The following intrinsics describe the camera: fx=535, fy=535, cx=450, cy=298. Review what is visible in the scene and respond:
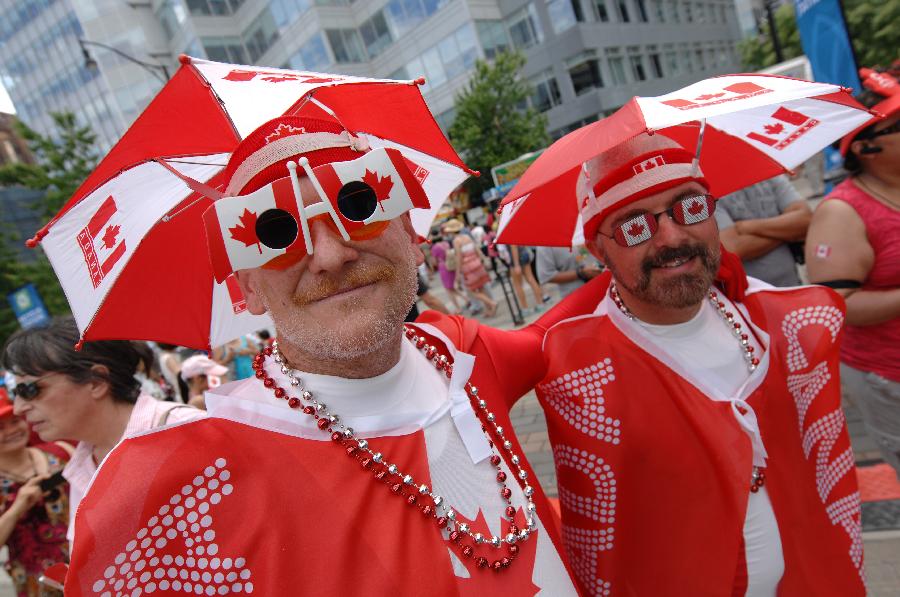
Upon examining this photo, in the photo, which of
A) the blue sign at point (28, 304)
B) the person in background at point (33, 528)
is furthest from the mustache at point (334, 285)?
the blue sign at point (28, 304)

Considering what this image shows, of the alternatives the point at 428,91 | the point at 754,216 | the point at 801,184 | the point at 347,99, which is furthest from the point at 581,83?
the point at 347,99

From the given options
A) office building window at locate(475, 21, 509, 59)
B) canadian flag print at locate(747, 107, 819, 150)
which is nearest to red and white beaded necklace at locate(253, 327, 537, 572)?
canadian flag print at locate(747, 107, 819, 150)

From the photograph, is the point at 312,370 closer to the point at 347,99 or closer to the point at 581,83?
the point at 347,99

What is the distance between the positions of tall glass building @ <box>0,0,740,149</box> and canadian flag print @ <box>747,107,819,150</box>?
95.3 feet

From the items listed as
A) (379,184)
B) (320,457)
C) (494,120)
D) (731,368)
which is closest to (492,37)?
(494,120)

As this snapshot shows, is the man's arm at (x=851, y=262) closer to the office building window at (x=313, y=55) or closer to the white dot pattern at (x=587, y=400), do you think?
the white dot pattern at (x=587, y=400)

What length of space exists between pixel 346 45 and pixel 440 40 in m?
6.23

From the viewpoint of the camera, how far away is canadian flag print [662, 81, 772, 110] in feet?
5.00

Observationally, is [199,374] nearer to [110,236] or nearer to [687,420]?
[110,236]

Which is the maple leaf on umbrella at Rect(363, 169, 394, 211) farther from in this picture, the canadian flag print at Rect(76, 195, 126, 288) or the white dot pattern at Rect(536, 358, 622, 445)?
the white dot pattern at Rect(536, 358, 622, 445)

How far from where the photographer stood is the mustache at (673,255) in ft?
5.70

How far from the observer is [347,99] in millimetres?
1677

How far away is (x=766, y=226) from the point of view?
3.23 m

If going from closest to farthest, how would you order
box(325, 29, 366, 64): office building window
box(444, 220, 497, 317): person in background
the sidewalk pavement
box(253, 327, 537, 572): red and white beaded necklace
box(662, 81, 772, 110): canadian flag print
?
1. box(253, 327, 537, 572): red and white beaded necklace
2. box(662, 81, 772, 110): canadian flag print
3. the sidewalk pavement
4. box(444, 220, 497, 317): person in background
5. box(325, 29, 366, 64): office building window
